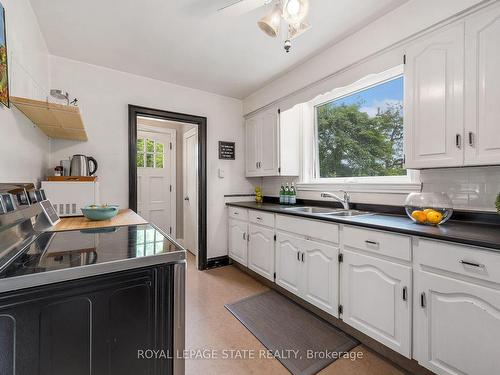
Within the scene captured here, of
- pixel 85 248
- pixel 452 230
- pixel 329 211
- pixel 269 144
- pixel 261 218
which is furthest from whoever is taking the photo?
pixel 269 144

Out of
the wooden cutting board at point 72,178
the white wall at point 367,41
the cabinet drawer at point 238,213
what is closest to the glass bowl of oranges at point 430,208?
the white wall at point 367,41

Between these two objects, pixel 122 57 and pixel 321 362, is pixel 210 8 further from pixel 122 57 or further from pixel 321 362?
pixel 321 362

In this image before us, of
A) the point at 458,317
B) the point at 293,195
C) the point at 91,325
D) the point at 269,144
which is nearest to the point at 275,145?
the point at 269,144

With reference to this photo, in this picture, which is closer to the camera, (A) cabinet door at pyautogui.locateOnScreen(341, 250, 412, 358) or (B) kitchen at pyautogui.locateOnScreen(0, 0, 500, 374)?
(B) kitchen at pyautogui.locateOnScreen(0, 0, 500, 374)

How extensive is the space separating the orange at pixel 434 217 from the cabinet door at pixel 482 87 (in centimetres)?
34

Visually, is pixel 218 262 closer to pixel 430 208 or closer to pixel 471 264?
pixel 430 208

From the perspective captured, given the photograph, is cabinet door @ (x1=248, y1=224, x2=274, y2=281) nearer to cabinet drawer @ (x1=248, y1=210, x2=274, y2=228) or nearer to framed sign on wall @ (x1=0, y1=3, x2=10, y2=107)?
cabinet drawer @ (x1=248, y1=210, x2=274, y2=228)

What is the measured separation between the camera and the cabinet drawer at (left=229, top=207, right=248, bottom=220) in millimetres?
2840

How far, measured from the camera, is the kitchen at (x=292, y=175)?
1038mm

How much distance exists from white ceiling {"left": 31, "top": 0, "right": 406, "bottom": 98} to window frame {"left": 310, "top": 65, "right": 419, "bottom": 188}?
489 millimetres

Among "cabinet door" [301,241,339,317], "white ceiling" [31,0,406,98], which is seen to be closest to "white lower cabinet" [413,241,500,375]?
"cabinet door" [301,241,339,317]

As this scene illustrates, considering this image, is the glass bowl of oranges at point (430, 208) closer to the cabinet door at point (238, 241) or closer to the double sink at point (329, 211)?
the double sink at point (329, 211)

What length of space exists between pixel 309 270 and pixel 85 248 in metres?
1.61

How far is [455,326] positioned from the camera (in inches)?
45.1
